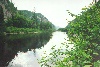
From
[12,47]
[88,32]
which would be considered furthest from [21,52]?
[88,32]

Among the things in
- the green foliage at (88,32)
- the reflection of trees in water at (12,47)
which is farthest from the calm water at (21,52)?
the green foliage at (88,32)

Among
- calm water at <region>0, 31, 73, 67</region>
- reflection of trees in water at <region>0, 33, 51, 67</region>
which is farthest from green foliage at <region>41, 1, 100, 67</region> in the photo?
reflection of trees in water at <region>0, 33, 51, 67</region>

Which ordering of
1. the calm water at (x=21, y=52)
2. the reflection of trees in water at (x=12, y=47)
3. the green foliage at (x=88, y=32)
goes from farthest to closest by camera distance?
the reflection of trees in water at (x=12, y=47), the calm water at (x=21, y=52), the green foliage at (x=88, y=32)

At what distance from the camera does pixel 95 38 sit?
22.9 feet

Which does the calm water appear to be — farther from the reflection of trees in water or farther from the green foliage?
the green foliage

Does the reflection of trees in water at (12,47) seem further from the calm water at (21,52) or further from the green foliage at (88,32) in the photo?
the green foliage at (88,32)

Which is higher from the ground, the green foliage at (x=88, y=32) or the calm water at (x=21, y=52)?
the green foliage at (x=88, y=32)

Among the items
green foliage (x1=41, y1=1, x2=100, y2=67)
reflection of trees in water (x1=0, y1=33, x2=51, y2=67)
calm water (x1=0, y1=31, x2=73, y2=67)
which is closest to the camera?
green foliage (x1=41, y1=1, x2=100, y2=67)

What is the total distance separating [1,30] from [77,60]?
241ft

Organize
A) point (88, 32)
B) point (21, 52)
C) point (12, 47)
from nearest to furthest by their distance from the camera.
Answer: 1. point (88, 32)
2. point (21, 52)
3. point (12, 47)

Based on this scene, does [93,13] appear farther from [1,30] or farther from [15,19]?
[15,19]

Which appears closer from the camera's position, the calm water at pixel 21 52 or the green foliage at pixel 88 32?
the green foliage at pixel 88 32

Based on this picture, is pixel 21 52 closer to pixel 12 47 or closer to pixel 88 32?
pixel 12 47

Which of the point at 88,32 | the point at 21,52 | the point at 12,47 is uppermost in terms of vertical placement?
the point at 88,32
